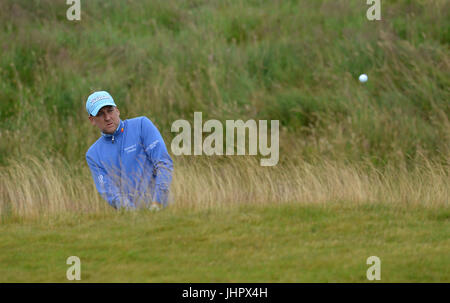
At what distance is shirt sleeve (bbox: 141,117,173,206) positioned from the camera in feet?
26.1

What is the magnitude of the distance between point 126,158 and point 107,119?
1.63ft

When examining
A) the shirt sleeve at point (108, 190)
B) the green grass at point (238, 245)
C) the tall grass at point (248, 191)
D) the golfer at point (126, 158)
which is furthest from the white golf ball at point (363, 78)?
the shirt sleeve at point (108, 190)

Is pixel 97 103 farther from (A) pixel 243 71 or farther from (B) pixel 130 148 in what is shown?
(A) pixel 243 71

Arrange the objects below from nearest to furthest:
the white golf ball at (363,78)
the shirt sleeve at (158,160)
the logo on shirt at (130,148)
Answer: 1. the shirt sleeve at (158,160)
2. the logo on shirt at (130,148)
3. the white golf ball at (363,78)

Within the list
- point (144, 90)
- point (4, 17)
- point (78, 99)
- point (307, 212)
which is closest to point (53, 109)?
point (78, 99)

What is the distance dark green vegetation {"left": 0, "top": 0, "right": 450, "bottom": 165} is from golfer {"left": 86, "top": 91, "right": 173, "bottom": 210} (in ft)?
16.6

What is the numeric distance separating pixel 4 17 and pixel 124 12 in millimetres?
3017

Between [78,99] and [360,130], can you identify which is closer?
[360,130]

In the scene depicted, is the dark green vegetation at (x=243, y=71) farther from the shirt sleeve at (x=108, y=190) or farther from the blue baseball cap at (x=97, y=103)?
the blue baseball cap at (x=97, y=103)

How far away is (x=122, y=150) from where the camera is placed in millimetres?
8328

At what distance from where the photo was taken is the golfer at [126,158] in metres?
8.14

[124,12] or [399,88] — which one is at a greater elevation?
[124,12]

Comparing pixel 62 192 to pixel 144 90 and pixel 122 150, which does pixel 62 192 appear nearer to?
pixel 122 150

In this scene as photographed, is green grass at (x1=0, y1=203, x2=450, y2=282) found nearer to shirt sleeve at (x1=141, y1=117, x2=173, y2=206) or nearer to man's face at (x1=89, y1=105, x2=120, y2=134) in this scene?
shirt sleeve at (x1=141, y1=117, x2=173, y2=206)
